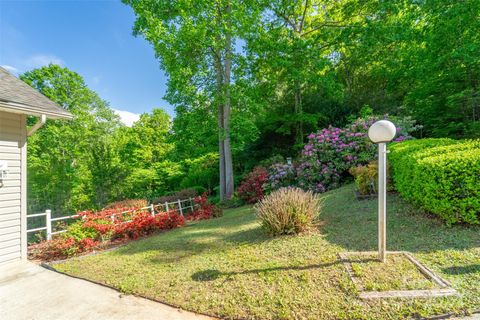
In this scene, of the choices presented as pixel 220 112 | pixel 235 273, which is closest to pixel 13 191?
pixel 235 273

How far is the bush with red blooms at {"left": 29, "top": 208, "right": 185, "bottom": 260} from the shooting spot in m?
4.74

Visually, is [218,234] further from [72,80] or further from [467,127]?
[72,80]

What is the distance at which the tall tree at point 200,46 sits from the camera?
9.53 m

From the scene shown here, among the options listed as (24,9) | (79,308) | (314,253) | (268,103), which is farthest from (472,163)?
(24,9)

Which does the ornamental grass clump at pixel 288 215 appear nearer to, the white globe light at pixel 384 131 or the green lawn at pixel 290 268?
the green lawn at pixel 290 268

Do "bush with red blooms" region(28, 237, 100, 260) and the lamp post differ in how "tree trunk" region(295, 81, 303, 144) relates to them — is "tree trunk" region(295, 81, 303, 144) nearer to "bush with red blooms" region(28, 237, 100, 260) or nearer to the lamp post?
the lamp post

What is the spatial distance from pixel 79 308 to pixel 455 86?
1102 cm

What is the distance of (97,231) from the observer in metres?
5.44

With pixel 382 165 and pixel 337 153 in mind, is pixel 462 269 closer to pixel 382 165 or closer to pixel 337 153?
pixel 382 165

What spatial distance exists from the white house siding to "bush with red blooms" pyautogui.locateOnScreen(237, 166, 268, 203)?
257 inches

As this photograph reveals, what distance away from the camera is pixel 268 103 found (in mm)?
13375

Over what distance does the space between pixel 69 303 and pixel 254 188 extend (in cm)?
691

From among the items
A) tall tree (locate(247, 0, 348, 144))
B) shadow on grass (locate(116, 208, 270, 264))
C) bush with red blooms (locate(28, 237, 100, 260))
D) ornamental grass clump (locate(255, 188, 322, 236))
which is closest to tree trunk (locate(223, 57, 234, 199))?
tall tree (locate(247, 0, 348, 144))

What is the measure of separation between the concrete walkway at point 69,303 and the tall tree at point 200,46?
777 cm
